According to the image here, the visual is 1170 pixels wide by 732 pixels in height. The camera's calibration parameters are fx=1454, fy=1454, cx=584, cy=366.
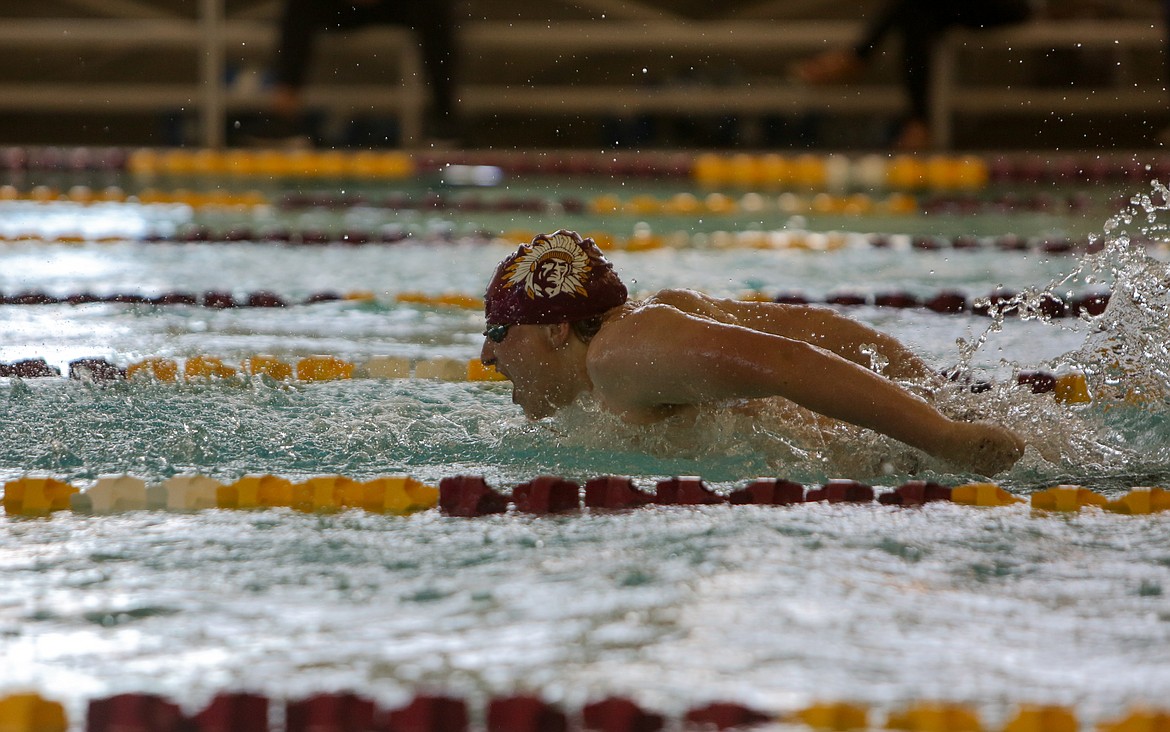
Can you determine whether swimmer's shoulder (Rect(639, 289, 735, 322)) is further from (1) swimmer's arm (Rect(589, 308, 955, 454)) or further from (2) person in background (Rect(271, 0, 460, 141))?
(2) person in background (Rect(271, 0, 460, 141))

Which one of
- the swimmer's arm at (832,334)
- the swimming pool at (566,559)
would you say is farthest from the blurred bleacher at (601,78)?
the swimmer's arm at (832,334)

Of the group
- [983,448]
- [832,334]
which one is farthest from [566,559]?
[832,334]

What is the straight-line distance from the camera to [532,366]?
2.79m

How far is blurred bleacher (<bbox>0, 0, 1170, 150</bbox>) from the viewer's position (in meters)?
9.36

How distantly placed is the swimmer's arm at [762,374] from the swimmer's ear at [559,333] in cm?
21

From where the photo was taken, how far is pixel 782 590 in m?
2.00

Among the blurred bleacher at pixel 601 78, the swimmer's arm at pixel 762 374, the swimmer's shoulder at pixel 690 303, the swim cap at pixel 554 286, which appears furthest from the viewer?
the blurred bleacher at pixel 601 78

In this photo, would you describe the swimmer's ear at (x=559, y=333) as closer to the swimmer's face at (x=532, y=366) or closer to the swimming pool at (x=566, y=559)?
the swimmer's face at (x=532, y=366)

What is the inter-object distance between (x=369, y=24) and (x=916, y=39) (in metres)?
3.42

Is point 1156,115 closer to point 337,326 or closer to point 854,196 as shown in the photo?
point 854,196

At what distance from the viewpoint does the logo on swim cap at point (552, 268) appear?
8.96ft

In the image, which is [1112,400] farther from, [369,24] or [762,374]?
[369,24]

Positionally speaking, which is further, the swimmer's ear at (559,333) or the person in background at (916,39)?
the person in background at (916,39)

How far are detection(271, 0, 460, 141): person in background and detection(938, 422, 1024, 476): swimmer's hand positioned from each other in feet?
23.0
